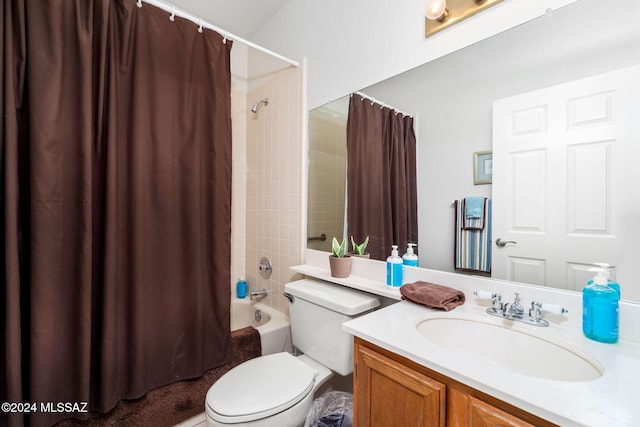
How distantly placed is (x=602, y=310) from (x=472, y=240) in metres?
0.41

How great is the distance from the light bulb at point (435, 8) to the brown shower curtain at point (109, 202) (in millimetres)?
1074

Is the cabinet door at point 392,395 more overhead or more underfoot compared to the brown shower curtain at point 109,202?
more underfoot

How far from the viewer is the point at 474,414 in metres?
0.64

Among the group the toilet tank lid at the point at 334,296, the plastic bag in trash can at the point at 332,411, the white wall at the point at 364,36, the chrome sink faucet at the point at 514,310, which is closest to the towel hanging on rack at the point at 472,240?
the chrome sink faucet at the point at 514,310

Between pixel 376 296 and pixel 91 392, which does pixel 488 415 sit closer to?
pixel 376 296

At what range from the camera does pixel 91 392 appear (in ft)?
4.02

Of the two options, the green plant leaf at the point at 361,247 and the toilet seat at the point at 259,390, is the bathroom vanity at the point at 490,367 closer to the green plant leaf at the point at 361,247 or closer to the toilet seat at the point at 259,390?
the toilet seat at the point at 259,390

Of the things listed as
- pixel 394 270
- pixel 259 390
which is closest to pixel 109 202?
pixel 259 390

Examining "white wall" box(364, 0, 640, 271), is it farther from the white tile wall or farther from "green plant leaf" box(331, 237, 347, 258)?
the white tile wall

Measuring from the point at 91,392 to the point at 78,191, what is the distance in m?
0.85

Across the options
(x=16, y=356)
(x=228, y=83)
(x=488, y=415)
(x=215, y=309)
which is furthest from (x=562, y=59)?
(x=16, y=356)

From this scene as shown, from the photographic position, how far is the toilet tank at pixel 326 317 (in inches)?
48.9

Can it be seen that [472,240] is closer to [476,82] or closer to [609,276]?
[609,276]

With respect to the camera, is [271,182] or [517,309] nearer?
[517,309]
